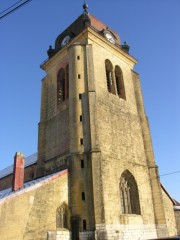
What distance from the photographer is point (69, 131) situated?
20141mm

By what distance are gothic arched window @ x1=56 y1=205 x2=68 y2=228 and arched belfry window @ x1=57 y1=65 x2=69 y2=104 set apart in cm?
1019

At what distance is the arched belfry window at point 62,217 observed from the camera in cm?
1613

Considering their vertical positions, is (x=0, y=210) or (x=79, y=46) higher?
(x=79, y=46)

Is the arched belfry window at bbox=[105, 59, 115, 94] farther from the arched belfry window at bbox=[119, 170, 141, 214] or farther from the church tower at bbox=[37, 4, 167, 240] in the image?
the arched belfry window at bbox=[119, 170, 141, 214]

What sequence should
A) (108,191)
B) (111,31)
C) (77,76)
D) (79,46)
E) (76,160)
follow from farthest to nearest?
1. (111,31)
2. (79,46)
3. (77,76)
4. (76,160)
5. (108,191)

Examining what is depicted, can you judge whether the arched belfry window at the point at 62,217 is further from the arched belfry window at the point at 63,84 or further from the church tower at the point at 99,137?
the arched belfry window at the point at 63,84

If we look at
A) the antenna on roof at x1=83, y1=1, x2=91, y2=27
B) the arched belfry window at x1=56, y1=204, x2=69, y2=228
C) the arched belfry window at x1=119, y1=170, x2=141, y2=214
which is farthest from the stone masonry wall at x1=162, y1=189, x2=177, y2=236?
the antenna on roof at x1=83, y1=1, x2=91, y2=27

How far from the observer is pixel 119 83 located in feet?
81.5

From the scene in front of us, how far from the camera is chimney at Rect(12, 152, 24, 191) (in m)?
18.2

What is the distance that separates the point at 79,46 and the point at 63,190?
42.7 ft

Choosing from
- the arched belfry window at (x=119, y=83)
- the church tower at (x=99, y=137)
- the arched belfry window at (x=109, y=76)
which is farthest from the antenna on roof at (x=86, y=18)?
the arched belfry window at (x=119, y=83)

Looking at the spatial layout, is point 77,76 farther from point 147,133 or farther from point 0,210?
point 0,210

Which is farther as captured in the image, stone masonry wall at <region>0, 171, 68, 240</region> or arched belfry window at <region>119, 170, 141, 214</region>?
arched belfry window at <region>119, 170, 141, 214</region>

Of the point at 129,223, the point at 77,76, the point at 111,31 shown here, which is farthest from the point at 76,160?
the point at 111,31
